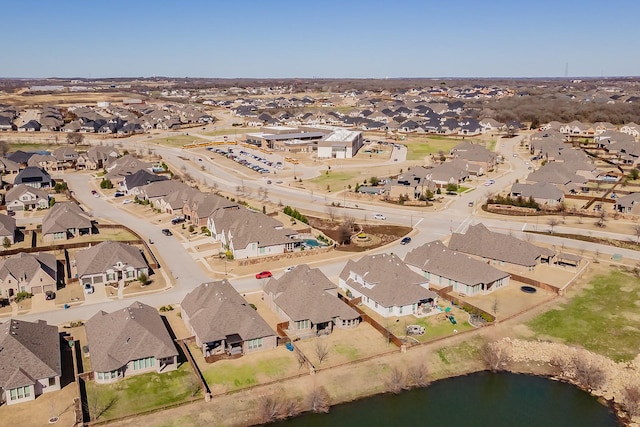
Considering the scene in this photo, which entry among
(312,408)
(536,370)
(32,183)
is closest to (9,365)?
(312,408)

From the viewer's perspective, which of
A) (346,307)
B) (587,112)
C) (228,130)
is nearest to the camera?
(346,307)

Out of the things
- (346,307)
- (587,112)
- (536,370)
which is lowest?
(536,370)

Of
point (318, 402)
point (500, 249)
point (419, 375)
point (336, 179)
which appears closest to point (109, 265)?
point (318, 402)

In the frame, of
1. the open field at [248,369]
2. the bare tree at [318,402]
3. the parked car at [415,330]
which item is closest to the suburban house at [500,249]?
the parked car at [415,330]

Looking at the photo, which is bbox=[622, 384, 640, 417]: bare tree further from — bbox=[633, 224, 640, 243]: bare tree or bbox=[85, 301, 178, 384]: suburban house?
bbox=[633, 224, 640, 243]: bare tree

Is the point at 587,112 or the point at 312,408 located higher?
the point at 587,112

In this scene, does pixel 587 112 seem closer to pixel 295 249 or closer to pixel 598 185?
pixel 598 185

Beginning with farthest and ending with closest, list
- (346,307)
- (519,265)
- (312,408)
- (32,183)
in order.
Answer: (32,183) < (519,265) < (346,307) < (312,408)

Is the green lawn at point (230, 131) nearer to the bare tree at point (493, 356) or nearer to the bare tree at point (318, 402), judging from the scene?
the bare tree at point (493, 356)
